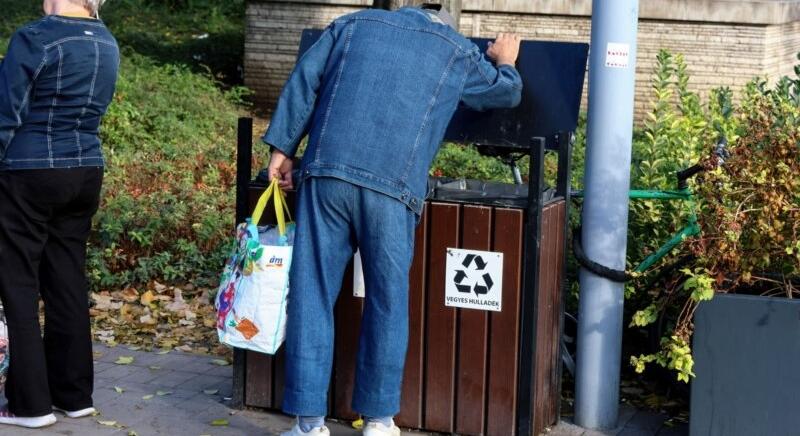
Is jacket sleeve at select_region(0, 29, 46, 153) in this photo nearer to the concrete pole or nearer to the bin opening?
the bin opening

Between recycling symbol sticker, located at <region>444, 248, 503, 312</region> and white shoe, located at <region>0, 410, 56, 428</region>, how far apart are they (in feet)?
5.44

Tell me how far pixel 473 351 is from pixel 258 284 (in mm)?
850

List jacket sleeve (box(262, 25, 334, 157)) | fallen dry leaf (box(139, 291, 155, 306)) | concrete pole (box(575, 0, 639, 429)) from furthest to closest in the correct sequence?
1. fallen dry leaf (box(139, 291, 155, 306))
2. concrete pole (box(575, 0, 639, 429))
3. jacket sleeve (box(262, 25, 334, 157))

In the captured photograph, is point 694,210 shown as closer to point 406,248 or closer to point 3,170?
point 406,248

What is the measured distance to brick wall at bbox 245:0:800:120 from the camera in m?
12.4

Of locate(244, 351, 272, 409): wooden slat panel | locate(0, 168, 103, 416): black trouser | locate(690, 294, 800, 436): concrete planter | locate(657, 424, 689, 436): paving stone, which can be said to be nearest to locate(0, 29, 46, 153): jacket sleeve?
locate(0, 168, 103, 416): black trouser

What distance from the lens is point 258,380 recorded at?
4883 millimetres

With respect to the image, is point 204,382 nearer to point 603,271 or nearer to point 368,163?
point 368,163

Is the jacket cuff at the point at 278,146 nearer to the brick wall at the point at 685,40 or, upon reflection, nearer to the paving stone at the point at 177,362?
the paving stone at the point at 177,362

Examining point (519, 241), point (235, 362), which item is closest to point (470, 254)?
point (519, 241)

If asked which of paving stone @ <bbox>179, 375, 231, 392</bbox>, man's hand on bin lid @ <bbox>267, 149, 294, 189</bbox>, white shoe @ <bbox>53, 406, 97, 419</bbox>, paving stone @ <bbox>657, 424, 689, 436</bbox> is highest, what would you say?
man's hand on bin lid @ <bbox>267, 149, 294, 189</bbox>

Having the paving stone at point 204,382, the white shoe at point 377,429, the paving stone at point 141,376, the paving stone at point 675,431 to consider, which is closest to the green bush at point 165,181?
the paving stone at point 141,376

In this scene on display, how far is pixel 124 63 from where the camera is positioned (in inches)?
498

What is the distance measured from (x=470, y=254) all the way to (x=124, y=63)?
29.4 ft
